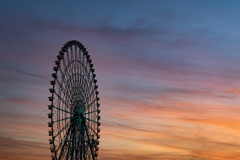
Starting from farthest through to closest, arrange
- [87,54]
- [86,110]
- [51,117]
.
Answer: [87,54] → [86,110] → [51,117]

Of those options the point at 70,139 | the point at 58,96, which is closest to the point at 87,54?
the point at 58,96

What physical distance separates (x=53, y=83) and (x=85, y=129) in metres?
11.0

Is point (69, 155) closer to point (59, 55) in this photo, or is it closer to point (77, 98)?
point (77, 98)

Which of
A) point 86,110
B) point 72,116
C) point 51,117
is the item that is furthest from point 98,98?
point 51,117

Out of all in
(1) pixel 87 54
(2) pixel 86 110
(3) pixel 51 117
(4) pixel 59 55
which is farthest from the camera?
(1) pixel 87 54

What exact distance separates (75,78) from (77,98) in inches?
156

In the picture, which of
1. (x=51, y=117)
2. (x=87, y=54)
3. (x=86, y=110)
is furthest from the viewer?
(x=87, y=54)

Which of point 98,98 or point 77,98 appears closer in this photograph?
point 77,98

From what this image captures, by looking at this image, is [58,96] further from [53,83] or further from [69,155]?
[69,155]

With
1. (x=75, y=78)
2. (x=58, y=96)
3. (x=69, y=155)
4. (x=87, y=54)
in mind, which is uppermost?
(x=87, y=54)

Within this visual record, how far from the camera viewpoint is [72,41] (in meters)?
70.1

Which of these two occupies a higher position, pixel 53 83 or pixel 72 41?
pixel 72 41

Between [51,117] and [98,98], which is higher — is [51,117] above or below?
below

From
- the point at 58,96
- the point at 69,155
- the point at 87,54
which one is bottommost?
the point at 69,155
